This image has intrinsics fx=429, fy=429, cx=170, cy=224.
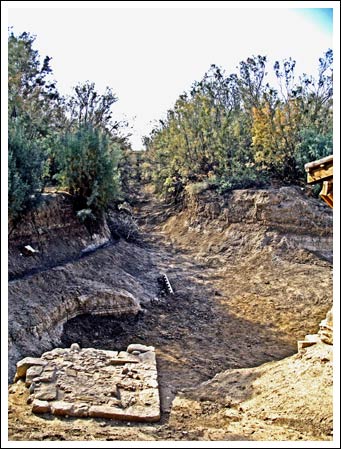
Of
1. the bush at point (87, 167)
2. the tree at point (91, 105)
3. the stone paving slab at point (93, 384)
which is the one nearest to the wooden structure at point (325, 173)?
the stone paving slab at point (93, 384)

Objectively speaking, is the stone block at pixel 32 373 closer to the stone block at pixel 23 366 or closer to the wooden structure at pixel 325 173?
the stone block at pixel 23 366

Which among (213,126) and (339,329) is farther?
(213,126)

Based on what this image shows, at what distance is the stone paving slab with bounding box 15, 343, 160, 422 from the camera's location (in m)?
3.72

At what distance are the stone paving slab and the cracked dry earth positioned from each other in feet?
0.31

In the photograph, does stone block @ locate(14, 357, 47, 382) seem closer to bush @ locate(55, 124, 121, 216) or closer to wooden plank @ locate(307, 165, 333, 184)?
wooden plank @ locate(307, 165, 333, 184)

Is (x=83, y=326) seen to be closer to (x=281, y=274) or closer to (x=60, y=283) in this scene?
(x=60, y=283)

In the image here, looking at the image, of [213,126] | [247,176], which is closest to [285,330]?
[247,176]

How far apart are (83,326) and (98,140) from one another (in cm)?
393

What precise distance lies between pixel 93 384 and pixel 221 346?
2562mm

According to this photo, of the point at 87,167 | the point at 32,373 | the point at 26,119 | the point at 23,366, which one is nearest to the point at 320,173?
the point at 32,373

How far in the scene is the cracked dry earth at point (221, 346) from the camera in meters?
3.57

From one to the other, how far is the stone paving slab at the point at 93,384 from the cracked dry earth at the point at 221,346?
9 cm

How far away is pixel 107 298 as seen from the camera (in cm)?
674

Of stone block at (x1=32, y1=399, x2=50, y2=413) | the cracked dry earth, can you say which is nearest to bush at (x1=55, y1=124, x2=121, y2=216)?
the cracked dry earth
